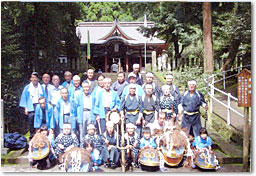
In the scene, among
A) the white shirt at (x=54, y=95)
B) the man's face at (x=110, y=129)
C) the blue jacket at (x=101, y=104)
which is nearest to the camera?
the man's face at (x=110, y=129)

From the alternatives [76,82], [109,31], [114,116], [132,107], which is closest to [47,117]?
[76,82]

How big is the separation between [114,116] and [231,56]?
8.42 ft

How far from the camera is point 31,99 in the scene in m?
5.56

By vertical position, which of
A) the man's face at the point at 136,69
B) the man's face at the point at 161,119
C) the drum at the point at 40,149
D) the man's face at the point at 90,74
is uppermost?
the man's face at the point at 136,69

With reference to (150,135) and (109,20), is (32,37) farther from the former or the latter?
(150,135)

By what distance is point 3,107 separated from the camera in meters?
5.61

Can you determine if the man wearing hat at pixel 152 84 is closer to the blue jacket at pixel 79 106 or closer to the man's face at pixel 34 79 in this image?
the blue jacket at pixel 79 106

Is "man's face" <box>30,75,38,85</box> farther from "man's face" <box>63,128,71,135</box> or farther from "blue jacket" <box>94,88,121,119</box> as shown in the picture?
"blue jacket" <box>94,88,121,119</box>

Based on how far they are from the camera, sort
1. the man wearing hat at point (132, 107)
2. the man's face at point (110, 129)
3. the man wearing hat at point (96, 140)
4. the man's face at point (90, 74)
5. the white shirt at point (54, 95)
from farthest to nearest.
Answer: the man's face at point (90, 74)
the white shirt at point (54, 95)
the man wearing hat at point (132, 107)
the man wearing hat at point (96, 140)
the man's face at point (110, 129)

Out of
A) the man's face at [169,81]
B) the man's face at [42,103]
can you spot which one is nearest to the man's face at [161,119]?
the man's face at [169,81]

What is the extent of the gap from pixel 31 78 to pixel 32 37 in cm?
83

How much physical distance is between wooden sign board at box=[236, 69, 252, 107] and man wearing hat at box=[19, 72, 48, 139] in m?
3.52

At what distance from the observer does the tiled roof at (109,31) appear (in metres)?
6.00

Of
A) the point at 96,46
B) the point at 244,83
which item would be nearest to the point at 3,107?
the point at 96,46
